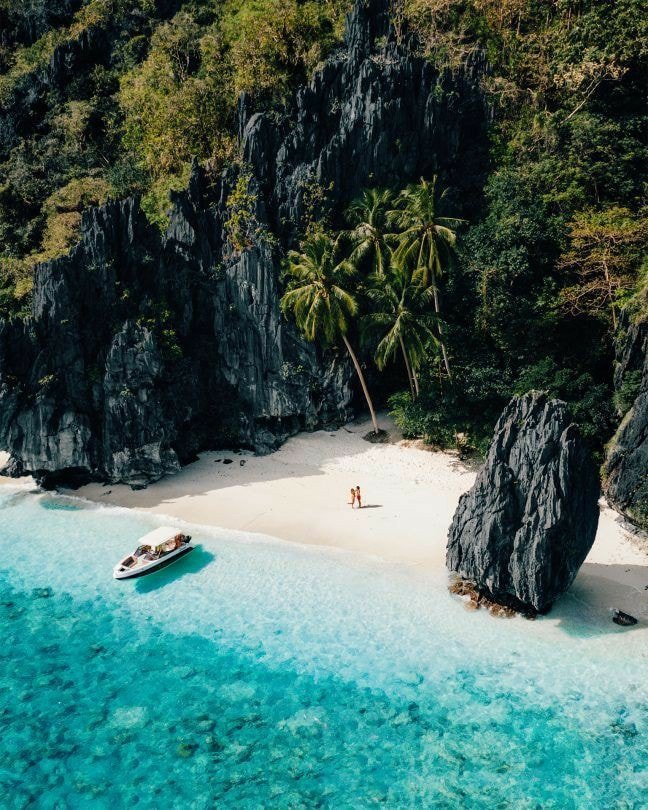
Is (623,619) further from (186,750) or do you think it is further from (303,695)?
(186,750)

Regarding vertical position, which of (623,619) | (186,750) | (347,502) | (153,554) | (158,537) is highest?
(158,537)

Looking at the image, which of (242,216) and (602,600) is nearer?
(602,600)

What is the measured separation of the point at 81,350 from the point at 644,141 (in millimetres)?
38682

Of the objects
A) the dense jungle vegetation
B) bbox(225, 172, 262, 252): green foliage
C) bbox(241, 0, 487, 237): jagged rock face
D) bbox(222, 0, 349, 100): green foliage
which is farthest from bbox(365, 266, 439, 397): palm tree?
bbox(222, 0, 349, 100): green foliage

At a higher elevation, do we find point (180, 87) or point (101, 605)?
point (180, 87)

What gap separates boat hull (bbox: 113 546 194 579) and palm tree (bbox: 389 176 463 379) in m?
19.8

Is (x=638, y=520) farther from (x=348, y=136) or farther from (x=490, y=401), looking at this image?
(x=348, y=136)

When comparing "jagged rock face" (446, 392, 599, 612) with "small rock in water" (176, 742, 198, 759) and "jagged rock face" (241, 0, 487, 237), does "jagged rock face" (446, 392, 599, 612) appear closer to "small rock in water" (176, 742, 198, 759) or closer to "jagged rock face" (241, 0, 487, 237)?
"small rock in water" (176, 742, 198, 759)

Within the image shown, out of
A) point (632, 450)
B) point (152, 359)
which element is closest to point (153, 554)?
point (152, 359)

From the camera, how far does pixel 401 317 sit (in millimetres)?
33875

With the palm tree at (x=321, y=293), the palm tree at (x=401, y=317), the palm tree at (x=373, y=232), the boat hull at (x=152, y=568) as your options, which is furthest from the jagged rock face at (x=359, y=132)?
the boat hull at (x=152, y=568)

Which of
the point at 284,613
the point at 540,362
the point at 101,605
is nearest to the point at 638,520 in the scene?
the point at 540,362

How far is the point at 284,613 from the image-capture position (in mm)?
23094

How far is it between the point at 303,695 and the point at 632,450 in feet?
62.8
